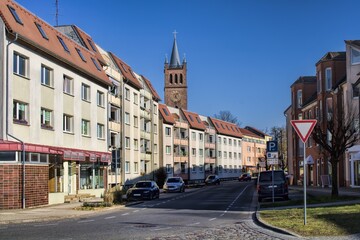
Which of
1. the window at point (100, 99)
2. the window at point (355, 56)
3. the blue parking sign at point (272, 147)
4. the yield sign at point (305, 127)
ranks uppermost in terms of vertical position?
the window at point (355, 56)

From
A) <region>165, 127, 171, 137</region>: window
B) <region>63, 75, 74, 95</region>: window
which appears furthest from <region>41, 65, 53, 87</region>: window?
<region>165, 127, 171, 137</region>: window

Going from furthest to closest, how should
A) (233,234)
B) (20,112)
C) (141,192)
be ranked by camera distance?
1. (141,192)
2. (20,112)
3. (233,234)

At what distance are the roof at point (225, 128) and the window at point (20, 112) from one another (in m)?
75.3

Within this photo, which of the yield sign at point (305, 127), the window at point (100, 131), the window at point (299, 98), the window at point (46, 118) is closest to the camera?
the yield sign at point (305, 127)

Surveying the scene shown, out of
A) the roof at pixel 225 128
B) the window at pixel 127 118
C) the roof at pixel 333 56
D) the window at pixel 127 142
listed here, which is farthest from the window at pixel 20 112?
the roof at pixel 225 128

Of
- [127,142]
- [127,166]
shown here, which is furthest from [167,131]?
[127,166]

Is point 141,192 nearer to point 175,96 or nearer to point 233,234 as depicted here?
point 233,234

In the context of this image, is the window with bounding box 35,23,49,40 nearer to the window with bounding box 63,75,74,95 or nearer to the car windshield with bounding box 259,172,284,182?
the window with bounding box 63,75,74,95

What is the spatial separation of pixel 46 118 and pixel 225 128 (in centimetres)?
8011

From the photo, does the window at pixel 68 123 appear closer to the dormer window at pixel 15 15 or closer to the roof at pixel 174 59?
the dormer window at pixel 15 15

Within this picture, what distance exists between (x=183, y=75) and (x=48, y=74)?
305 feet

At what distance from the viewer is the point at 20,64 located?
2852 cm

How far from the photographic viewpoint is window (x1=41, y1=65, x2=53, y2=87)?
31273 mm

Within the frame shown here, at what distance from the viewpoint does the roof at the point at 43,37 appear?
92.1ft
